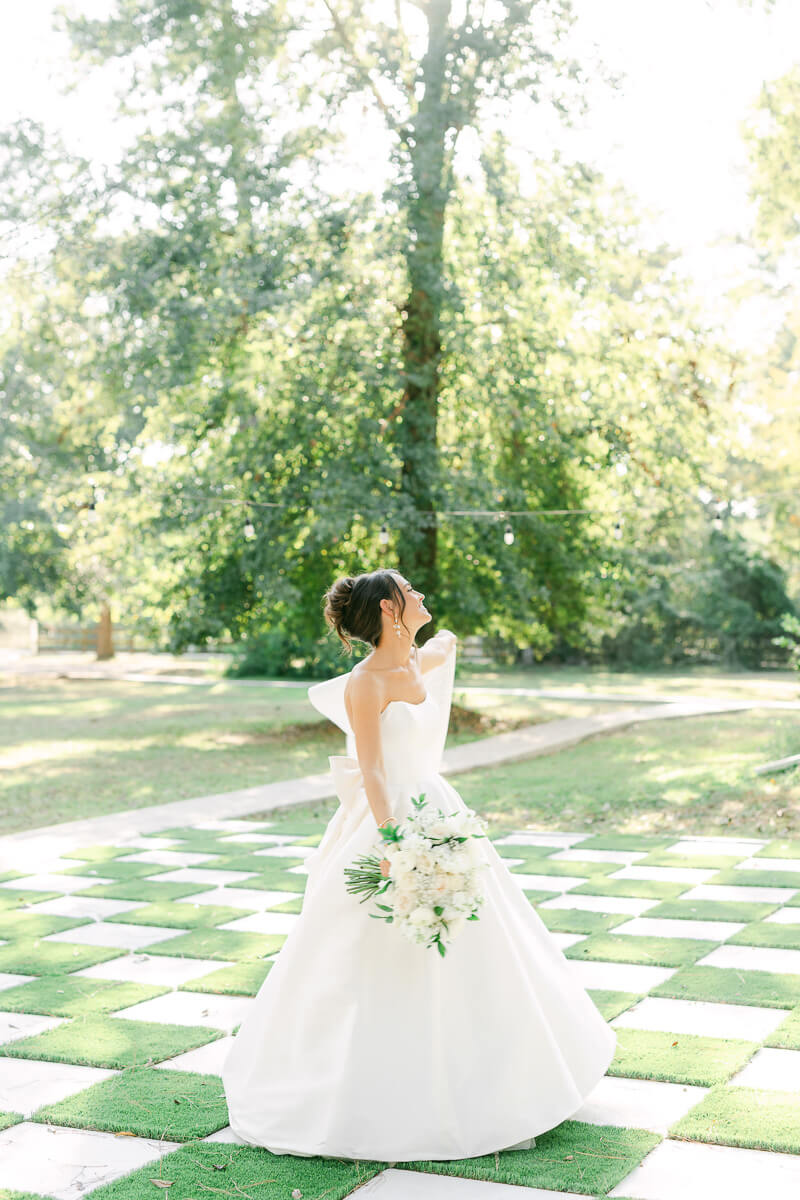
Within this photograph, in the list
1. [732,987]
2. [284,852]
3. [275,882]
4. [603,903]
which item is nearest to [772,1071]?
[732,987]

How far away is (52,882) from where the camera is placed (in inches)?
300

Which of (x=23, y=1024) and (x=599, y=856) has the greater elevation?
(x=23, y=1024)

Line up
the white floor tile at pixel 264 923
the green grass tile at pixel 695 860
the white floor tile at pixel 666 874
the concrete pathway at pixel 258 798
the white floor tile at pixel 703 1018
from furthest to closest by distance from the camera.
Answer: the concrete pathway at pixel 258 798, the green grass tile at pixel 695 860, the white floor tile at pixel 666 874, the white floor tile at pixel 264 923, the white floor tile at pixel 703 1018

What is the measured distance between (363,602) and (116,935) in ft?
10.5

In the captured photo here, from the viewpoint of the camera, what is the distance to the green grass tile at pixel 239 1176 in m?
3.27

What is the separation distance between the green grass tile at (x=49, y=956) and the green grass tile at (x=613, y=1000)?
227 centimetres

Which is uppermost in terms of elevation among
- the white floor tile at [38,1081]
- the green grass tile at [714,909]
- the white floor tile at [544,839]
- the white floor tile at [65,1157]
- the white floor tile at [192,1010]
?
the white floor tile at [65,1157]

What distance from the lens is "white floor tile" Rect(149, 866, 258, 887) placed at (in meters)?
7.58

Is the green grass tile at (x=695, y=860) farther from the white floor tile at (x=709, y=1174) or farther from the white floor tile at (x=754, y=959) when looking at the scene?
the white floor tile at (x=709, y=1174)

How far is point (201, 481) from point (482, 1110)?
12448 mm

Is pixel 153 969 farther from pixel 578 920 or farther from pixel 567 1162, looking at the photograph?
pixel 567 1162

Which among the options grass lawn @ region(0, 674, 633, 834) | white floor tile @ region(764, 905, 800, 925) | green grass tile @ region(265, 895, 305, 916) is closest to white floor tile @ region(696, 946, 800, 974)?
white floor tile @ region(764, 905, 800, 925)

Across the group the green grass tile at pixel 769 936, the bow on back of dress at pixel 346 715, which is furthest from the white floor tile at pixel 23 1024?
the green grass tile at pixel 769 936

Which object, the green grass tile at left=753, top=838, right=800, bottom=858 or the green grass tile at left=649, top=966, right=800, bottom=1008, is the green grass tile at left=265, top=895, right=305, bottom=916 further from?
the green grass tile at left=753, top=838, right=800, bottom=858
